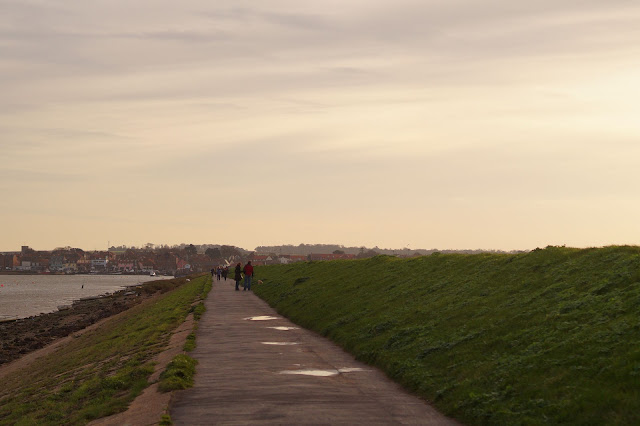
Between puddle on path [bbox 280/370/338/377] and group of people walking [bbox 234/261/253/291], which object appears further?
group of people walking [bbox 234/261/253/291]

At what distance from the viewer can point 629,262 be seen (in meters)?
19.9

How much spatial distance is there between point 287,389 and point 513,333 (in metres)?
5.87

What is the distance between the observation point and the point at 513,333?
17250 millimetres

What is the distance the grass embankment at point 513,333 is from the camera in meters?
12.2

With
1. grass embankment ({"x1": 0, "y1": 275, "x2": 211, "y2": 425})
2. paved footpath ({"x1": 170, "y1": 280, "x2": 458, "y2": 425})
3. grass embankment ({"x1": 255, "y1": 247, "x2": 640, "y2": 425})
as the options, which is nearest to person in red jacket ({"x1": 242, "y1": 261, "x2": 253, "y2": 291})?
grass embankment ({"x1": 0, "y1": 275, "x2": 211, "y2": 425})

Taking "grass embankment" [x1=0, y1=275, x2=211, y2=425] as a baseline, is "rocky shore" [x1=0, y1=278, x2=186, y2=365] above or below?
below

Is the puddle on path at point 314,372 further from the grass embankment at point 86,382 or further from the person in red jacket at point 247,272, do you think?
the person in red jacket at point 247,272

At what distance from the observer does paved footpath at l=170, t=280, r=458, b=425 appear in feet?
→ 41.0

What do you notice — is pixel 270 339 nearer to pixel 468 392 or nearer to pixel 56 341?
pixel 468 392

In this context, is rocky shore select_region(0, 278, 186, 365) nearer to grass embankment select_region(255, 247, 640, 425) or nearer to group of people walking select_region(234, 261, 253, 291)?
group of people walking select_region(234, 261, 253, 291)

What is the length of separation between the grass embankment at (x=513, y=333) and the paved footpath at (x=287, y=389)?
83 cm

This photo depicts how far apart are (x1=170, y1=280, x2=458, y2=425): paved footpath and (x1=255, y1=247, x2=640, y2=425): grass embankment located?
0.83 meters

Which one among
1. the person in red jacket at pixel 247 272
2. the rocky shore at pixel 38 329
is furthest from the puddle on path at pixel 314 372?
the person in red jacket at pixel 247 272

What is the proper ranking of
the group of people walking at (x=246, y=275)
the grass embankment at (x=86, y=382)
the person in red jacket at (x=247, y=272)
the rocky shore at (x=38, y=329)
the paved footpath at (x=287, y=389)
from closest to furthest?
the paved footpath at (x=287, y=389)
the grass embankment at (x=86, y=382)
the rocky shore at (x=38, y=329)
the person in red jacket at (x=247, y=272)
the group of people walking at (x=246, y=275)
